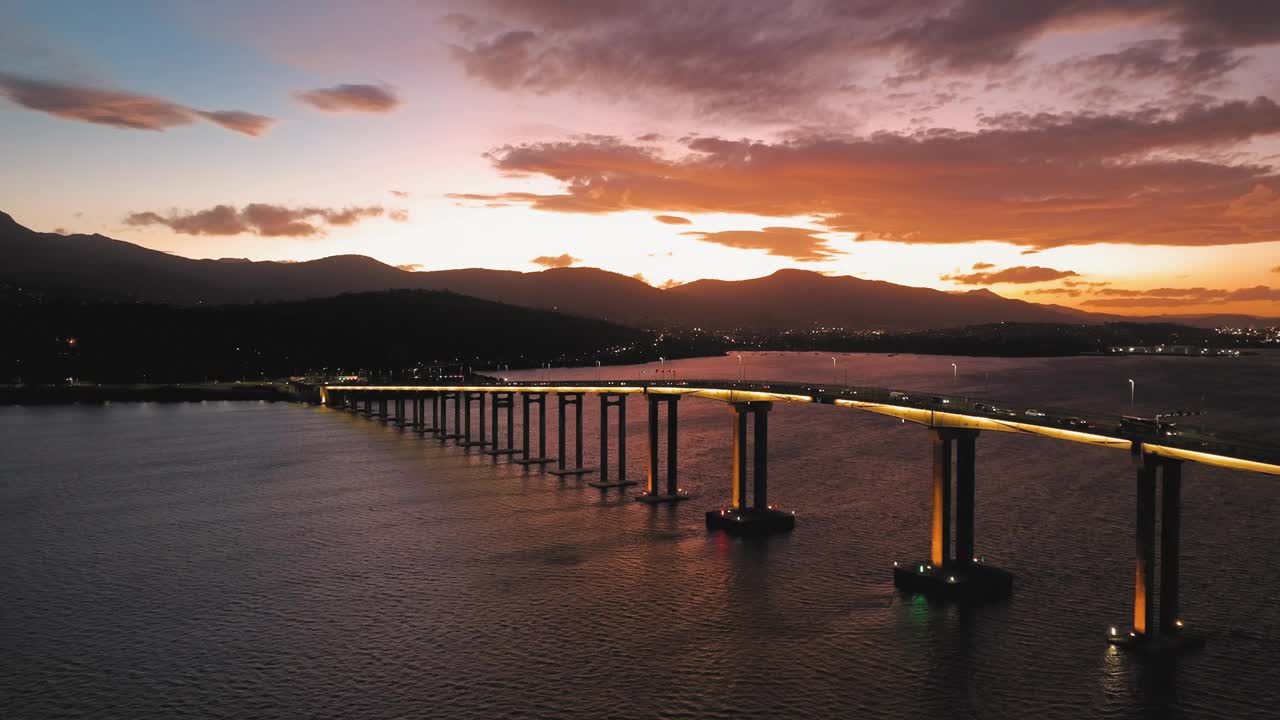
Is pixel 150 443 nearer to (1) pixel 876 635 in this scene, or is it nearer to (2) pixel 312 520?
(2) pixel 312 520

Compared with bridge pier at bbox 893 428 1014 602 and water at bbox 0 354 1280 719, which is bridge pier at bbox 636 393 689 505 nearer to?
water at bbox 0 354 1280 719

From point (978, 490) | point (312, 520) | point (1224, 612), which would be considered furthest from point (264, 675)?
point (978, 490)

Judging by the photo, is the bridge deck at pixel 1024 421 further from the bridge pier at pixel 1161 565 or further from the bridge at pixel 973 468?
the bridge pier at pixel 1161 565

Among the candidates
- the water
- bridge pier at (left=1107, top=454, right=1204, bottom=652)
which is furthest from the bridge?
the water

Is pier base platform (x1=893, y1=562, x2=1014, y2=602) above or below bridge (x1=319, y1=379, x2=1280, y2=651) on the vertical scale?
below

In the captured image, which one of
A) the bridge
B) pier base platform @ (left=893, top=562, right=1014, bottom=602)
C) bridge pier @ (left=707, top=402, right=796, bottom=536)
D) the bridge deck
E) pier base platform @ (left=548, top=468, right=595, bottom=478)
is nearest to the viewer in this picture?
the bridge deck

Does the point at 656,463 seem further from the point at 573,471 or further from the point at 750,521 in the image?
the point at 573,471

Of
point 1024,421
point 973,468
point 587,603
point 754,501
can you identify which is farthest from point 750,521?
point 1024,421
